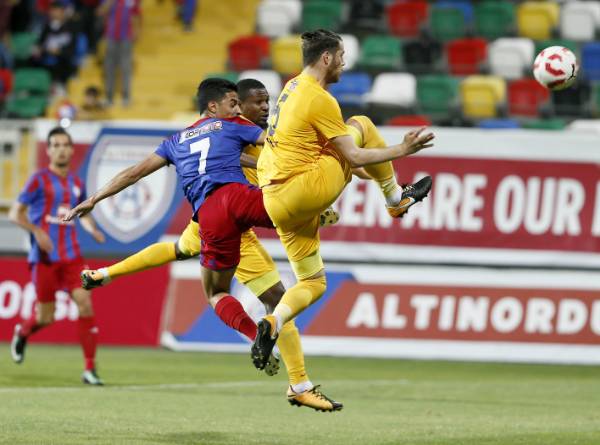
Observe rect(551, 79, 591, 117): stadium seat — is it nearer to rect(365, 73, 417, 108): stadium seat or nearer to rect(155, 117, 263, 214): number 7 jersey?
rect(365, 73, 417, 108): stadium seat

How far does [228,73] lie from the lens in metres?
21.6

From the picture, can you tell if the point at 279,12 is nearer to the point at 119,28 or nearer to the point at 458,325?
the point at 119,28

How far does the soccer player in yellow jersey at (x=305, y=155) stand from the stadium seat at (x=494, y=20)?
14.4 metres

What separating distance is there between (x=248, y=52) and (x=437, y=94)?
10.7 ft

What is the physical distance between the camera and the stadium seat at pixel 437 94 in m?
21.1

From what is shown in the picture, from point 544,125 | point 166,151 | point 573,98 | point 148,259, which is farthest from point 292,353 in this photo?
point 573,98

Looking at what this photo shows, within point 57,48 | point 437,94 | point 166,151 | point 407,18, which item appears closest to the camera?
point 166,151

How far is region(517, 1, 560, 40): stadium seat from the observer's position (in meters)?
23.0

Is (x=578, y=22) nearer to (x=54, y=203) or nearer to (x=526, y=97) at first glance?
(x=526, y=97)

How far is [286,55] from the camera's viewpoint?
872 inches

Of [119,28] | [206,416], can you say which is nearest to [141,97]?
[119,28]

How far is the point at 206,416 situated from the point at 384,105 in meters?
10.7

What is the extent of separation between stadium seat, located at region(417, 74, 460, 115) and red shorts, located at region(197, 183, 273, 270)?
11.7 meters

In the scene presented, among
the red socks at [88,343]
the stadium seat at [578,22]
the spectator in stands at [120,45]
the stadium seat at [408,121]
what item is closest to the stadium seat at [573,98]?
the stadium seat at [578,22]
